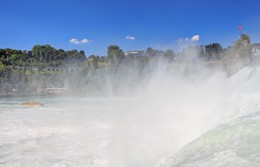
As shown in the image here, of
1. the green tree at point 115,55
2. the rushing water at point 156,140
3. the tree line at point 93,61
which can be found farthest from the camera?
the green tree at point 115,55

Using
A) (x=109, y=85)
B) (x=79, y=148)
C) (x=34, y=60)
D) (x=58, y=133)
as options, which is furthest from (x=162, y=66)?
(x=34, y=60)

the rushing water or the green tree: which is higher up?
the green tree

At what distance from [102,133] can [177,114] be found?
3.65 meters

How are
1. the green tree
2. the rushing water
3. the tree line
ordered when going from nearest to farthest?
the rushing water < the tree line < the green tree

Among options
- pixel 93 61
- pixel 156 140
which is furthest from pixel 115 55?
pixel 156 140

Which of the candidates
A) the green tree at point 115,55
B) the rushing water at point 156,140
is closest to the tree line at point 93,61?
the green tree at point 115,55

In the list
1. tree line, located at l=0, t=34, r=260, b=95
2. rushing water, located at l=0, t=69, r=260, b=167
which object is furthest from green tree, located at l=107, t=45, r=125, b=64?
rushing water, located at l=0, t=69, r=260, b=167

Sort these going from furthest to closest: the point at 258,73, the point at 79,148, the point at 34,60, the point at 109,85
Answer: the point at 34,60 < the point at 109,85 < the point at 258,73 < the point at 79,148

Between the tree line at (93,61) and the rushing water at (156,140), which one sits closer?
the rushing water at (156,140)

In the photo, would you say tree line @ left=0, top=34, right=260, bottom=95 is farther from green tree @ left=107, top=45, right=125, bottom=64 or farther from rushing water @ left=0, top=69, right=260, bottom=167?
rushing water @ left=0, top=69, right=260, bottom=167

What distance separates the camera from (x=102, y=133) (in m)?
13.7

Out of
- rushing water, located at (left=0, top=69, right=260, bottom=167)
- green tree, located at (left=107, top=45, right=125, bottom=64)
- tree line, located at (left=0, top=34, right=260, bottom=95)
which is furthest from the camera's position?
green tree, located at (left=107, top=45, right=125, bottom=64)

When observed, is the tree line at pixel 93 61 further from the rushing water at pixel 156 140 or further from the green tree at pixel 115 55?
the rushing water at pixel 156 140

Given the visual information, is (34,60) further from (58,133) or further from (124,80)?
(58,133)
